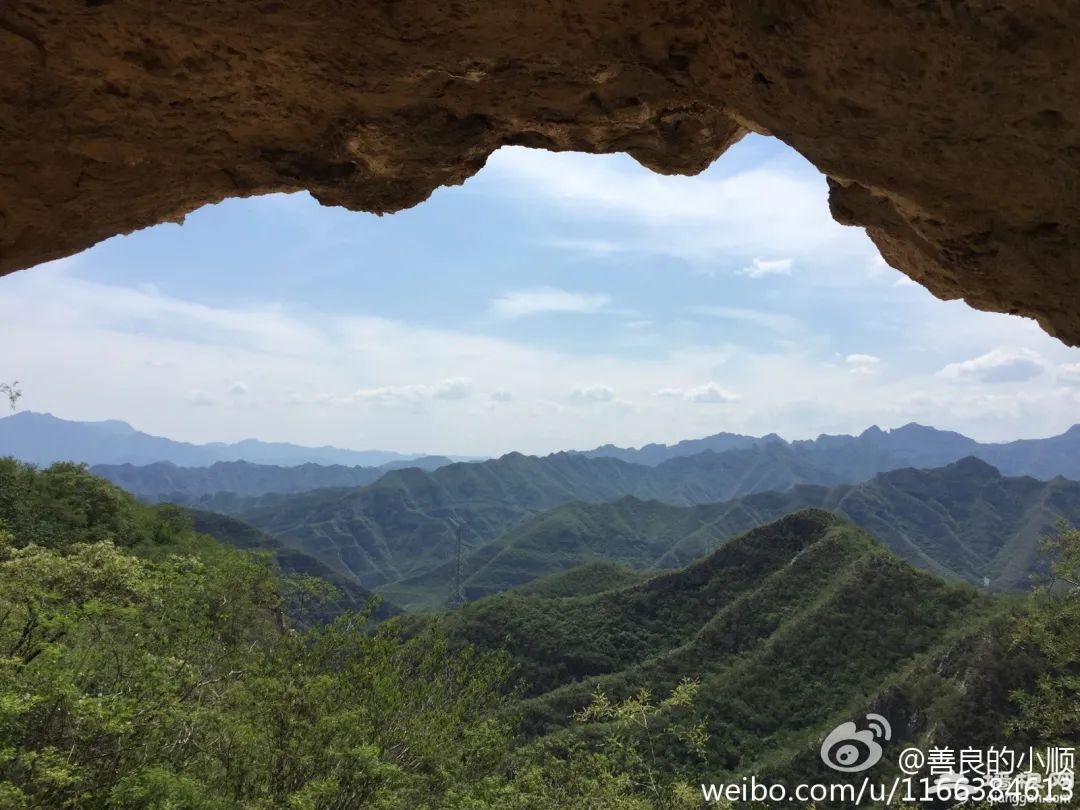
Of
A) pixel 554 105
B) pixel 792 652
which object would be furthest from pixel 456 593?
pixel 554 105

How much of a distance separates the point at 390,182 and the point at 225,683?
836 centimetres

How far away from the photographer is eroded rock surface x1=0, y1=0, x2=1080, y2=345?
4930mm

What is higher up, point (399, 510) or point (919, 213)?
point (919, 213)

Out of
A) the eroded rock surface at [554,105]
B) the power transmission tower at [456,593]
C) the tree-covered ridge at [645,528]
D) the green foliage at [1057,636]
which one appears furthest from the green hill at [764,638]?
the tree-covered ridge at [645,528]

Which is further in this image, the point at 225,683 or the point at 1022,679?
the point at 1022,679

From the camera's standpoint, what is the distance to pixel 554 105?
7.18 meters

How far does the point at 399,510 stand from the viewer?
536 feet

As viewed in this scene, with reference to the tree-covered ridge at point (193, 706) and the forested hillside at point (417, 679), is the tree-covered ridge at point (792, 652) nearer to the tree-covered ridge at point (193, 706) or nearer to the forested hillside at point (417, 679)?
the forested hillside at point (417, 679)

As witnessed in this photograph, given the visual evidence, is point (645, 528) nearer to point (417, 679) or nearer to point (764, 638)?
point (764, 638)

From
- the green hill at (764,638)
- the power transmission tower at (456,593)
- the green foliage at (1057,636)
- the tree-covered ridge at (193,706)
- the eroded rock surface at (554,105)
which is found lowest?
the power transmission tower at (456,593)

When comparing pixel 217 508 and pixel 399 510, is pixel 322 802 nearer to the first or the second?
pixel 399 510

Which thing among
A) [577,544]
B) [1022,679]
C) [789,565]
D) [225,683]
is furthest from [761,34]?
[577,544]

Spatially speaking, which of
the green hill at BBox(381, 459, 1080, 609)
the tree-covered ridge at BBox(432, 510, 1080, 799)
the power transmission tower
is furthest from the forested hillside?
the green hill at BBox(381, 459, 1080, 609)

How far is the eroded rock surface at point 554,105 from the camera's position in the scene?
4.93 m
